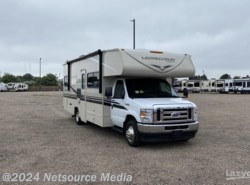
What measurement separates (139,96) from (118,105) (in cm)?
74

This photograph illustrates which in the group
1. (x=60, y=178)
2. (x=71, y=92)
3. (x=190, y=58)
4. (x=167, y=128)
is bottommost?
(x=60, y=178)

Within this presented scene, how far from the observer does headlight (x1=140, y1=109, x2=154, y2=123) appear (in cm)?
781

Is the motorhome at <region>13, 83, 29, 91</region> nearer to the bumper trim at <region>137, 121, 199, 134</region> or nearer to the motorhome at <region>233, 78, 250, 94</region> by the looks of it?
the motorhome at <region>233, 78, 250, 94</region>

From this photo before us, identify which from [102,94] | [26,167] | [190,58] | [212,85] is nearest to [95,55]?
[102,94]

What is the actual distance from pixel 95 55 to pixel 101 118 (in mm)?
2238

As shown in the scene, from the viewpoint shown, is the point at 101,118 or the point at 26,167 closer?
the point at 26,167

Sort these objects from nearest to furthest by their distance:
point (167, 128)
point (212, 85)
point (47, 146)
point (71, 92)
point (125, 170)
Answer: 1. point (125, 170)
2. point (167, 128)
3. point (47, 146)
4. point (71, 92)
5. point (212, 85)

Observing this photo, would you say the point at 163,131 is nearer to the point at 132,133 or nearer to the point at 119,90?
the point at 132,133

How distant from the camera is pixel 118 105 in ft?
29.8

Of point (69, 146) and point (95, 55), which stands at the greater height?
point (95, 55)

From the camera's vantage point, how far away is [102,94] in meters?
9.80

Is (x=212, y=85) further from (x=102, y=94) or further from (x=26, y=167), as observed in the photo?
(x=26, y=167)

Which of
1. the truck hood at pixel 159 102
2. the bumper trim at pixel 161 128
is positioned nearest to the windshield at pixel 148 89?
the truck hood at pixel 159 102

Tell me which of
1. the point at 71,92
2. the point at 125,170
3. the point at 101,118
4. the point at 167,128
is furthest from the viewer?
the point at 71,92
